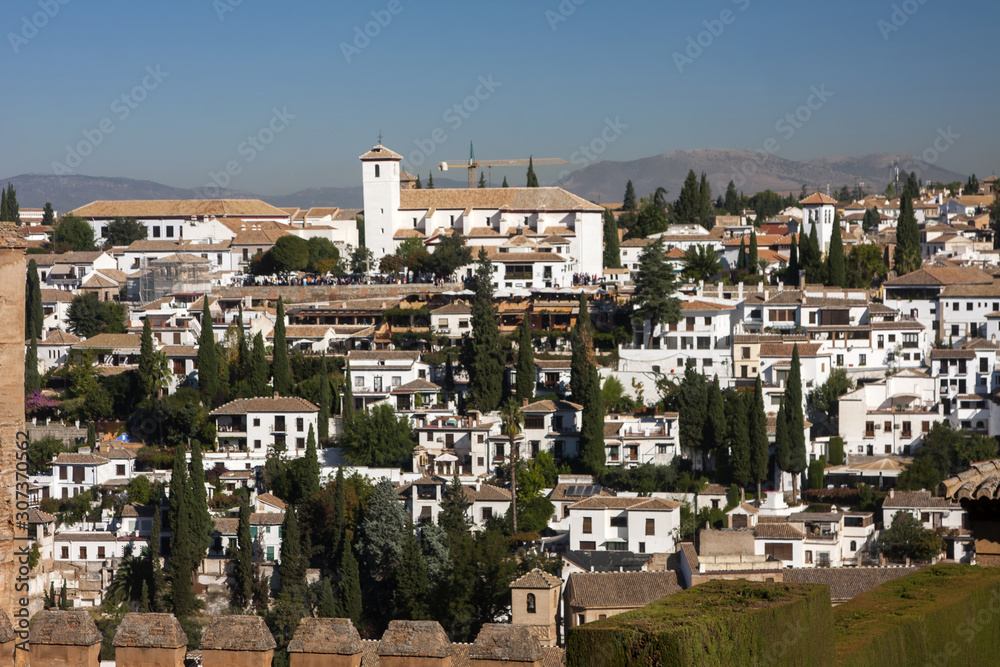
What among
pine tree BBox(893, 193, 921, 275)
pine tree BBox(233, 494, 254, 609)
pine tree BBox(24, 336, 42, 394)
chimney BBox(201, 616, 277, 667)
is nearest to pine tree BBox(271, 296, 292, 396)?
pine tree BBox(233, 494, 254, 609)

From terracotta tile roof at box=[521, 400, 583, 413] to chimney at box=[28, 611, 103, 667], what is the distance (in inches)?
1231

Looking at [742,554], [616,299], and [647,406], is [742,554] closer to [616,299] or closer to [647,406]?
[647,406]

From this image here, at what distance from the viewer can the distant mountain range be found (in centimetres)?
9701

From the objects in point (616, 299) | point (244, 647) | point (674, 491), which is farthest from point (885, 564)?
point (244, 647)

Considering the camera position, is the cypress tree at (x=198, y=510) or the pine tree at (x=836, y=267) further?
the pine tree at (x=836, y=267)

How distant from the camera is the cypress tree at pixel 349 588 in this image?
101 ft

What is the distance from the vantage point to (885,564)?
3228 centimetres

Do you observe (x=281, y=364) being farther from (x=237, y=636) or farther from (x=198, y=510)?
(x=237, y=636)

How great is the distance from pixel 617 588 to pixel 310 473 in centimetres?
1193

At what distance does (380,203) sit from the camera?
61.3 m

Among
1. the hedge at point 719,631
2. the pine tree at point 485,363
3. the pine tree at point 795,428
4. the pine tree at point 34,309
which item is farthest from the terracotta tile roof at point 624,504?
the hedge at point 719,631

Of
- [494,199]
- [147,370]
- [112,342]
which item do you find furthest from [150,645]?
[494,199]

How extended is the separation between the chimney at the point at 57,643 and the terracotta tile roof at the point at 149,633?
0.58ft

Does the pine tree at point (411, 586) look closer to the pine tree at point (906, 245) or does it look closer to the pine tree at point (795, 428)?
the pine tree at point (795, 428)
